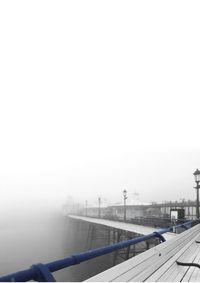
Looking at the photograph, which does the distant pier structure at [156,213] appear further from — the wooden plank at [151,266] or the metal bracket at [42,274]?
the metal bracket at [42,274]

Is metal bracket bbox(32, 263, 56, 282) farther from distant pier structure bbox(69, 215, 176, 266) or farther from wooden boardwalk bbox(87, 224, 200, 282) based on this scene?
distant pier structure bbox(69, 215, 176, 266)

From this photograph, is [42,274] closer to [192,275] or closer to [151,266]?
[151,266]

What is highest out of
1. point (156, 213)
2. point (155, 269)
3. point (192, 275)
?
point (155, 269)

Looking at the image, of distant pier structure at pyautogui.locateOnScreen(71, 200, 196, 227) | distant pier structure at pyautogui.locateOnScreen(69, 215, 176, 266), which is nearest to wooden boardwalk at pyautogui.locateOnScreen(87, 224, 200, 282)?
distant pier structure at pyautogui.locateOnScreen(69, 215, 176, 266)

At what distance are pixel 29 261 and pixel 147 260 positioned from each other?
39.0 meters

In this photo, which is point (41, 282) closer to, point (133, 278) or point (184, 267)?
point (133, 278)

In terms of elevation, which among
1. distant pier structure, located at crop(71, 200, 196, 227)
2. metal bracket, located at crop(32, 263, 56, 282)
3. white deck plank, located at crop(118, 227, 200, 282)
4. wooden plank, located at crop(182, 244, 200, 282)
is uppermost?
metal bracket, located at crop(32, 263, 56, 282)

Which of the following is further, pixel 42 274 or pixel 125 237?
pixel 125 237

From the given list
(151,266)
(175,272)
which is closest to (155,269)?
(151,266)

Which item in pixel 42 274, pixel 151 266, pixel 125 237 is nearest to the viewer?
pixel 42 274

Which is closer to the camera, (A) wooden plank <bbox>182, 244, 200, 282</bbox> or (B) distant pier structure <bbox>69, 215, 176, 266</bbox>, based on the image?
(A) wooden plank <bbox>182, 244, 200, 282</bbox>

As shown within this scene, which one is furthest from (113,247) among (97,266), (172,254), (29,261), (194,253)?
(29,261)

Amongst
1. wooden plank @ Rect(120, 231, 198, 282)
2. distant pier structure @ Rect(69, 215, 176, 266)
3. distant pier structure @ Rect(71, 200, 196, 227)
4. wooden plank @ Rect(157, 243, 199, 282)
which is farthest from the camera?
distant pier structure @ Rect(71, 200, 196, 227)

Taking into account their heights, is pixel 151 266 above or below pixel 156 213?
above
